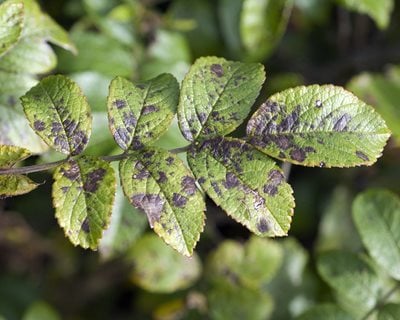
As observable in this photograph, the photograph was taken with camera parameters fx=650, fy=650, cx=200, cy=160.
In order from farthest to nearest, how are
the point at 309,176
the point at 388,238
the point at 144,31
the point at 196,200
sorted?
the point at 309,176 < the point at 144,31 < the point at 388,238 < the point at 196,200

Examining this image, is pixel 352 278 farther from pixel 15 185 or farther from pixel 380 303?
pixel 15 185

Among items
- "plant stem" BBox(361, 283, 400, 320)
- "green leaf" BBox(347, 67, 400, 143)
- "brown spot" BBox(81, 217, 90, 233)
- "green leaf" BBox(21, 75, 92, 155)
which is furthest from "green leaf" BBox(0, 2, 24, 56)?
"green leaf" BBox(347, 67, 400, 143)

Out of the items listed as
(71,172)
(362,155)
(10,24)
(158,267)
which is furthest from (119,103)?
(158,267)

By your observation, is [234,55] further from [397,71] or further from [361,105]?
[361,105]

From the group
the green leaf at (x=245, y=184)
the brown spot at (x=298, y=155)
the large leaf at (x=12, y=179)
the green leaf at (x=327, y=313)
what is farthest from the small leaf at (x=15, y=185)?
the green leaf at (x=327, y=313)

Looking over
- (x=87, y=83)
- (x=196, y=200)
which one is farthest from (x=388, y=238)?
(x=87, y=83)

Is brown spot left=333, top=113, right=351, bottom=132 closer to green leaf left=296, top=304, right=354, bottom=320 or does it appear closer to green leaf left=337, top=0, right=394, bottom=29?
green leaf left=296, top=304, right=354, bottom=320
